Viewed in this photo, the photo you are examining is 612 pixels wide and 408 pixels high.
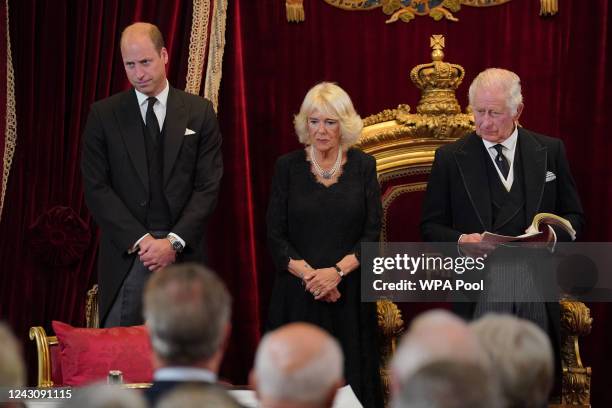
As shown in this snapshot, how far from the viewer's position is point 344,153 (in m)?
4.75

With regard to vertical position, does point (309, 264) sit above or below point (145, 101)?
below

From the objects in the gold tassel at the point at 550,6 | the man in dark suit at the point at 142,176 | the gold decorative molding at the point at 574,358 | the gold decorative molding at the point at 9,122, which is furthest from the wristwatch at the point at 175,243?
the gold tassel at the point at 550,6

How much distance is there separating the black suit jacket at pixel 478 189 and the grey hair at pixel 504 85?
157 mm

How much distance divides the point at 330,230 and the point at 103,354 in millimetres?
1131

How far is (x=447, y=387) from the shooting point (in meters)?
1.76

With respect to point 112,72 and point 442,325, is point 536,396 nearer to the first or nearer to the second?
point 442,325

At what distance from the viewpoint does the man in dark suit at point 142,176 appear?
4.50m

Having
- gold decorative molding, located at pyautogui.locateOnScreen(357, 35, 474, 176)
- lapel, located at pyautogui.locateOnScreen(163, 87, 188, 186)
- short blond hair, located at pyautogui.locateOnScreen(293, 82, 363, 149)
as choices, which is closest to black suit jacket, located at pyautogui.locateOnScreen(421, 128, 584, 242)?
short blond hair, located at pyautogui.locateOnScreen(293, 82, 363, 149)

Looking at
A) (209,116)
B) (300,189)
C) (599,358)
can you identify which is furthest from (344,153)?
(599,358)

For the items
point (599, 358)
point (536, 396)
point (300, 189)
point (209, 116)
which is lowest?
point (599, 358)

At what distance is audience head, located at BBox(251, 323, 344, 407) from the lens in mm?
2033

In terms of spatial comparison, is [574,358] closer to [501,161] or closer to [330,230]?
[501,161]

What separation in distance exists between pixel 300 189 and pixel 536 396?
2671 millimetres

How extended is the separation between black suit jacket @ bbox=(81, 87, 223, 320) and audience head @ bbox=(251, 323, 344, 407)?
7.88 ft
